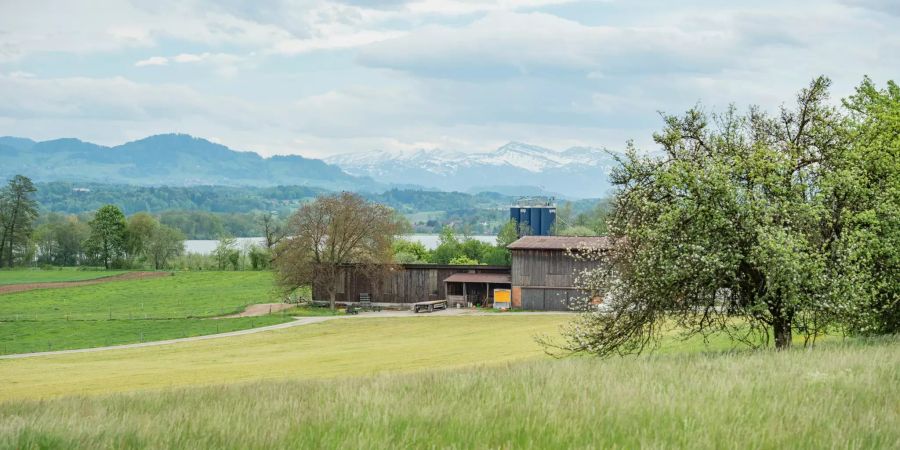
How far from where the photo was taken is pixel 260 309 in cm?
8075

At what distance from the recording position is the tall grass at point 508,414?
7.39 m

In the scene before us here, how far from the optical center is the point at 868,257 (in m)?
21.7

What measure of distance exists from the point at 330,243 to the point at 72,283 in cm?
4313

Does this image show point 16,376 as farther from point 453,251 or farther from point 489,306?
point 453,251

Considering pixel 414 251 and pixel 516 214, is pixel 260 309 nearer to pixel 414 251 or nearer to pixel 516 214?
pixel 414 251

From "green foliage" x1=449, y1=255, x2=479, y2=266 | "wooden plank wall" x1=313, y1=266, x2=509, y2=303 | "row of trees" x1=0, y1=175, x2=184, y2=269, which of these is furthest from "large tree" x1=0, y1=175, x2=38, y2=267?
"wooden plank wall" x1=313, y1=266, x2=509, y2=303

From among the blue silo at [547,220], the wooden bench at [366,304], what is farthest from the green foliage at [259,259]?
the blue silo at [547,220]

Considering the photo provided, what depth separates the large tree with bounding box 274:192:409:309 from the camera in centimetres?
8025

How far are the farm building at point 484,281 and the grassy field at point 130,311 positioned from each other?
266 inches

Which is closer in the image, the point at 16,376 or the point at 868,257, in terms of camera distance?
the point at 868,257

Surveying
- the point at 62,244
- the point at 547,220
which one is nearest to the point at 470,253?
the point at 547,220

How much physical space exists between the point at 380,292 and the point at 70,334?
30.8 meters

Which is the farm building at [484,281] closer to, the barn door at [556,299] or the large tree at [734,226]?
the barn door at [556,299]

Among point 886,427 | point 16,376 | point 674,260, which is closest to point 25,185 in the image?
point 16,376
